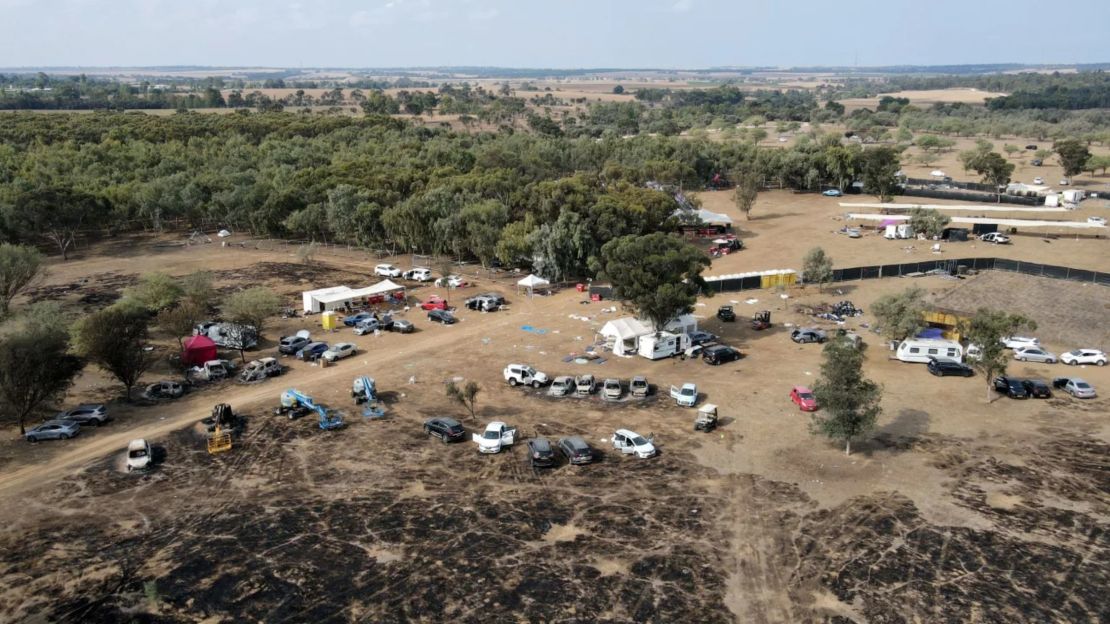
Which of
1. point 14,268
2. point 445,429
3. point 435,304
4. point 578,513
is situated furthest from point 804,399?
point 14,268

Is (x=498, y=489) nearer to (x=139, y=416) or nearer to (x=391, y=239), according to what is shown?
(x=139, y=416)

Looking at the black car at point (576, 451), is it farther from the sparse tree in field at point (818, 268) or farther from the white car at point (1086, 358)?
the sparse tree in field at point (818, 268)

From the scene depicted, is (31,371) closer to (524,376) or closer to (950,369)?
(524,376)

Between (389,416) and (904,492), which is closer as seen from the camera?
(904,492)

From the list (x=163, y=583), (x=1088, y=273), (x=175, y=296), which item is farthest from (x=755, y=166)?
(x=163, y=583)

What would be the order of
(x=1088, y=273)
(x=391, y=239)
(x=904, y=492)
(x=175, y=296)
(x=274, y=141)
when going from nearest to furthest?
(x=904, y=492) < (x=175, y=296) < (x=1088, y=273) < (x=391, y=239) < (x=274, y=141)

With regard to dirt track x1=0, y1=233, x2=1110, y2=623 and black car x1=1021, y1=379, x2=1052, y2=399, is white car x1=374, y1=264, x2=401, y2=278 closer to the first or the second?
dirt track x1=0, y1=233, x2=1110, y2=623
